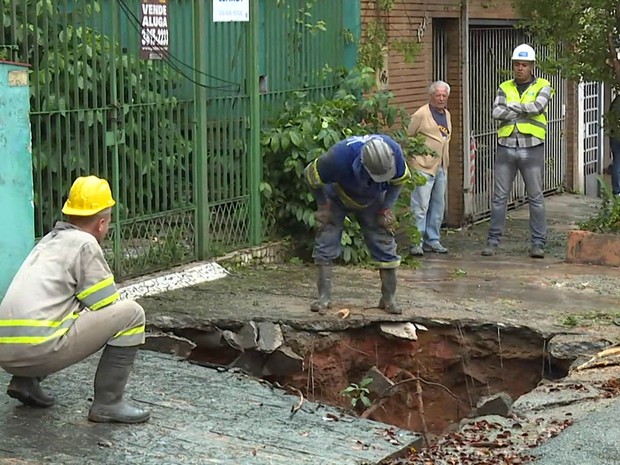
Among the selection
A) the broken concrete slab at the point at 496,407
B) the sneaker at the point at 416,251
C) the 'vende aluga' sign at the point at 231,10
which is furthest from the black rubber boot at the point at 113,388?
the sneaker at the point at 416,251

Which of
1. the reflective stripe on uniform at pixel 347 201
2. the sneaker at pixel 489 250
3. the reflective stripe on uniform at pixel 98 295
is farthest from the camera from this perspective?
the sneaker at pixel 489 250

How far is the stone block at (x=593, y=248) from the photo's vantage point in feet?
36.6

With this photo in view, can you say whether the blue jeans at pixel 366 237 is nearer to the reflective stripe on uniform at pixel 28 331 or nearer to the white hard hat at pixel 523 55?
the reflective stripe on uniform at pixel 28 331

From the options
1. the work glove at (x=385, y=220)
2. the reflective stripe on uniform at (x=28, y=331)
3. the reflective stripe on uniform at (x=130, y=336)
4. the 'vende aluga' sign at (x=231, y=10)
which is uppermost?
the 'vende aluga' sign at (x=231, y=10)

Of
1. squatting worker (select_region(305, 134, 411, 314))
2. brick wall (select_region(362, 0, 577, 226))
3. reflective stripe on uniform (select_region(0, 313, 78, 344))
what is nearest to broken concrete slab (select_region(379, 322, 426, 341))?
squatting worker (select_region(305, 134, 411, 314))

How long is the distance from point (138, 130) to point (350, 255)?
8.30 ft

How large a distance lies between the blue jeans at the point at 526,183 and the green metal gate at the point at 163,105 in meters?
1.91

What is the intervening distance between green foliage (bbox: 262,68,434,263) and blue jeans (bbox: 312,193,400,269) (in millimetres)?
1945

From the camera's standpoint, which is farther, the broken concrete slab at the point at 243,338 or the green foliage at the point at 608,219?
the green foliage at the point at 608,219

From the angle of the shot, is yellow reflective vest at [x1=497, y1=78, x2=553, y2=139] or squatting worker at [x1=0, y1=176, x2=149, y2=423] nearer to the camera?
squatting worker at [x1=0, y1=176, x2=149, y2=423]

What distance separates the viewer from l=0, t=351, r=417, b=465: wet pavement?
5543mm

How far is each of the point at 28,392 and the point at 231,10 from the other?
515 centimetres

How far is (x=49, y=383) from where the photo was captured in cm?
664

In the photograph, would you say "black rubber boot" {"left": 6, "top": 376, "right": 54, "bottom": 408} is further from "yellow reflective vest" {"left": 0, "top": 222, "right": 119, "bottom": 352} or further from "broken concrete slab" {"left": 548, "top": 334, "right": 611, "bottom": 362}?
"broken concrete slab" {"left": 548, "top": 334, "right": 611, "bottom": 362}
